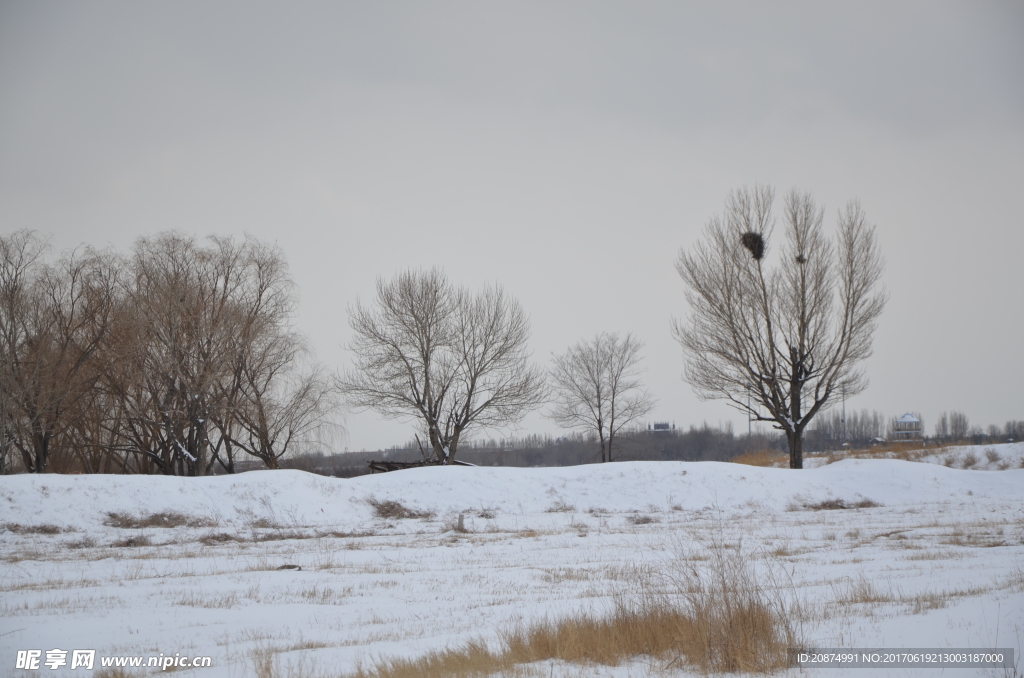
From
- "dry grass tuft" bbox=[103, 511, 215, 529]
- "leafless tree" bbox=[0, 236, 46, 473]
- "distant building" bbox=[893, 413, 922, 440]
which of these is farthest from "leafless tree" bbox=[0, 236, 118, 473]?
"distant building" bbox=[893, 413, 922, 440]

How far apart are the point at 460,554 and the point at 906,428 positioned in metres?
94.2

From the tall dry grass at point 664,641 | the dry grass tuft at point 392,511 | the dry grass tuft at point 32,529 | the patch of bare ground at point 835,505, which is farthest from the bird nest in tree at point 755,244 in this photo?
the dry grass tuft at point 32,529

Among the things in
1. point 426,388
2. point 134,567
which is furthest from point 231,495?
point 426,388

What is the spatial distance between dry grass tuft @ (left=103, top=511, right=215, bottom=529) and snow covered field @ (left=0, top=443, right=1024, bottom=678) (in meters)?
0.07

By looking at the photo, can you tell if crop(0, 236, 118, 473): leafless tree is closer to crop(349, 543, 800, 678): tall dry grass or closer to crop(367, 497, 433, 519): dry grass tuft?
crop(367, 497, 433, 519): dry grass tuft

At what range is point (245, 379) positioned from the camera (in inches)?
1350

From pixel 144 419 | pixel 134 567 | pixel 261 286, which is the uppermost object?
pixel 261 286

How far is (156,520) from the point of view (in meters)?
19.1

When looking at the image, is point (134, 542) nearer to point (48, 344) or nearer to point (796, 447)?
point (48, 344)

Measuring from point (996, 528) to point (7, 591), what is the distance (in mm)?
19501

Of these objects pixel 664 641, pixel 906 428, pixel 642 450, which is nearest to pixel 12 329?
pixel 664 641

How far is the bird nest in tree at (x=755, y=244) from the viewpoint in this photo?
1254 inches

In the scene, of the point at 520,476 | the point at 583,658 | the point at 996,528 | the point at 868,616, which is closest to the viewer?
the point at 583,658

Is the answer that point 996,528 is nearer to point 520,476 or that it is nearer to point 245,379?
point 520,476
